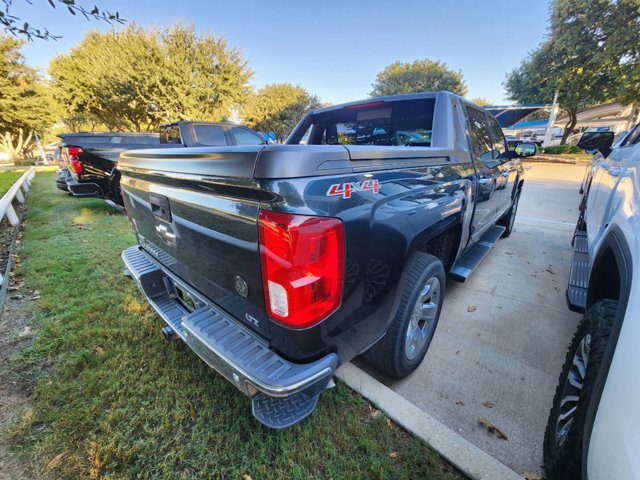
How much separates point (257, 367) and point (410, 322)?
122 cm

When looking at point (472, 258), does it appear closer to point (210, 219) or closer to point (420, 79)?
point (210, 219)

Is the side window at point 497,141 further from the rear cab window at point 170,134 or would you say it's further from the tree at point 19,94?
the tree at point 19,94

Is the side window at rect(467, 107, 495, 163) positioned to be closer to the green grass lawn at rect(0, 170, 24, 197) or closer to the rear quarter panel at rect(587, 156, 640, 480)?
the rear quarter panel at rect(587, 156, 640, 480)

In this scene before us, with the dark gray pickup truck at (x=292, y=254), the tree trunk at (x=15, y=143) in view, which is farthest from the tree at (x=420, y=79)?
the tree trunk at (x=15, y=143)

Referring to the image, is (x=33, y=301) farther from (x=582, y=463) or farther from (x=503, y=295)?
(x=503, y=295)

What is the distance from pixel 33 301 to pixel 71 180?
4.67 m

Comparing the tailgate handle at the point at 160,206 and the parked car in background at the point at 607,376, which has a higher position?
the tailgate handle at the point at 160,206

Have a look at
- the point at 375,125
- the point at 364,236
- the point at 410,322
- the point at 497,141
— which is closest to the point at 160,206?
the point at 364,236

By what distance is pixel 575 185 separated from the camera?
34.9 feet

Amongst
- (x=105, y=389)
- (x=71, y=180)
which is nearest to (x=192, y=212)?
(x=105, y=389)

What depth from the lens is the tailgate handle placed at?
177cm

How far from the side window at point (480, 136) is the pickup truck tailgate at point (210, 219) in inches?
96.1

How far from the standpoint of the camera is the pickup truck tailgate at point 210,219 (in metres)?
1.26

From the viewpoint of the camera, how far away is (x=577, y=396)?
1.45m
